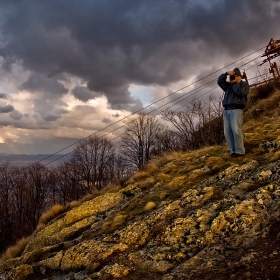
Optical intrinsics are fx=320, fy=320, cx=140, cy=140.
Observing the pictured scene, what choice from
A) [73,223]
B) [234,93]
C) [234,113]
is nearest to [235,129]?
[234,113]

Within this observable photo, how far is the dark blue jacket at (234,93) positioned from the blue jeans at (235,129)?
0.16 metres

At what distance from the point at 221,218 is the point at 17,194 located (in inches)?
2476

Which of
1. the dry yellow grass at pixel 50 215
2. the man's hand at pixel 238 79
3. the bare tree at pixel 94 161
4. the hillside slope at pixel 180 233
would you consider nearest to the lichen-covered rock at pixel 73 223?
the hillside slope at pixel 180 233

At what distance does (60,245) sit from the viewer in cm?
597

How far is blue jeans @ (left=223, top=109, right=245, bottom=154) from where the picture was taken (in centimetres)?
810

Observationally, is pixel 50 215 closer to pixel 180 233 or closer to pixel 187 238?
pixel 180 233

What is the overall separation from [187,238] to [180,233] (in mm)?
189

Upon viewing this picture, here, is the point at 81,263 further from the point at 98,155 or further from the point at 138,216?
the point at 98,155

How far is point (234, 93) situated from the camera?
8125 mm

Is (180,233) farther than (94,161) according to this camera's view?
No

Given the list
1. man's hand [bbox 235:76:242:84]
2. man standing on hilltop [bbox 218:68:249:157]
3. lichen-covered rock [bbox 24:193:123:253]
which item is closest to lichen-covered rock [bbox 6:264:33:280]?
lichen-covered rock [bbox 24:193:123:253]

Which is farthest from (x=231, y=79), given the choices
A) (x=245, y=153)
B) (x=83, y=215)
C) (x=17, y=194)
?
(x=17, y=194)

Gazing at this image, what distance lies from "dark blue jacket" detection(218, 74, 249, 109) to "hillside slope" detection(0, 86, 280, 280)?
132 centimetres

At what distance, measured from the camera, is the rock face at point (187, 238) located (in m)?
3.69
